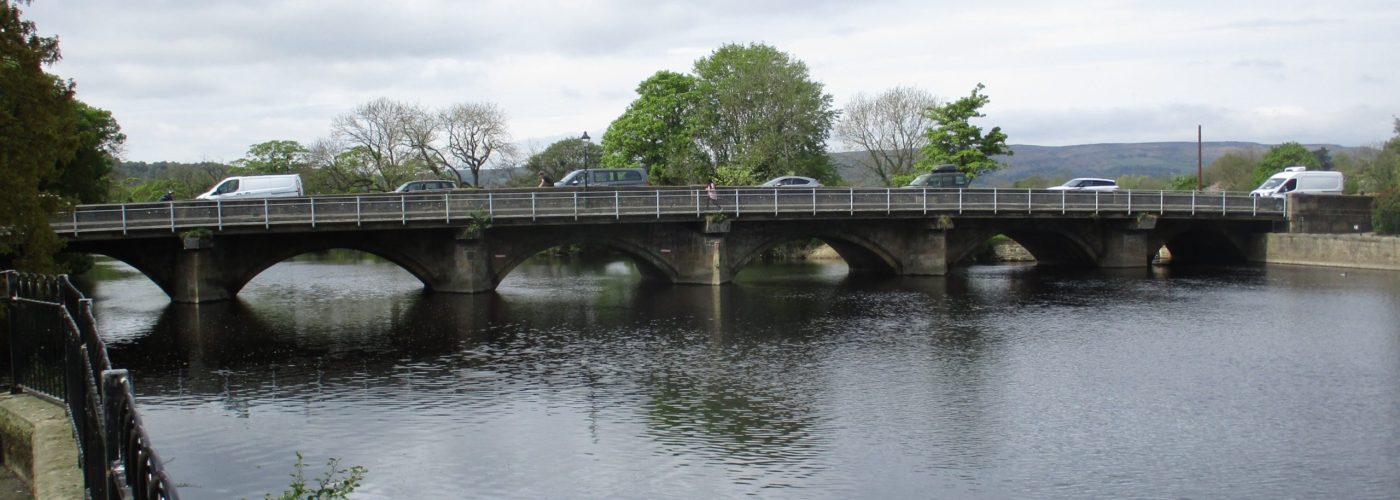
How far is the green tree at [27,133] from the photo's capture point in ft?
73.3

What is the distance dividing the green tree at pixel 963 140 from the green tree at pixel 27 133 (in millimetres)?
58349

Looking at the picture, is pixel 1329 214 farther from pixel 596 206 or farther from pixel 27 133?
pixel 27 133

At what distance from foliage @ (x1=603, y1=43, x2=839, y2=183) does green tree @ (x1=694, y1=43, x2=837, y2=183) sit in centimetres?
7

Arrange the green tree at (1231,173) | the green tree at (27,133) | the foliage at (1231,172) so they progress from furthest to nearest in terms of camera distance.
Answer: the foliage at (1231,172) < the green tree at (1231,173) < the green tree at (27,133)

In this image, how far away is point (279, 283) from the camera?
54688 millimetres

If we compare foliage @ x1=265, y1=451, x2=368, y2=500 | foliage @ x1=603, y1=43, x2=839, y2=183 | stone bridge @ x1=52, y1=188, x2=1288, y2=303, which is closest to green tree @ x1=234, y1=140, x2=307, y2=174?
foliage @ x1=603, y1=43, x2=839, y2=183

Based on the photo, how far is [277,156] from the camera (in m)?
95.9

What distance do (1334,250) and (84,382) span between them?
60531mm

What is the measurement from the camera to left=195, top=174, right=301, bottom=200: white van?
4519 centimetres

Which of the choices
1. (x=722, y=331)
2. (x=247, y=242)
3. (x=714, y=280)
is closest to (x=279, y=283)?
(x=247, y=242)

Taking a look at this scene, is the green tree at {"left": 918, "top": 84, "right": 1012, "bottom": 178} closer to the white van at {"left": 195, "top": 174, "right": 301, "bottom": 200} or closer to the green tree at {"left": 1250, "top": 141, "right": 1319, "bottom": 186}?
the white van at {"left": 195, "top": 174, "right": 301, "bottom": 200}

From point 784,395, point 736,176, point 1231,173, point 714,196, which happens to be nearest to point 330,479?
point 784,395

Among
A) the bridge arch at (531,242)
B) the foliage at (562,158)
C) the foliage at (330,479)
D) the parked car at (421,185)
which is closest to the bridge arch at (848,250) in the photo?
the bridge arch at (531,242)

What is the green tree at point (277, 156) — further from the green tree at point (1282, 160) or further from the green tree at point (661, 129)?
the green tree at point (1282, 160)
